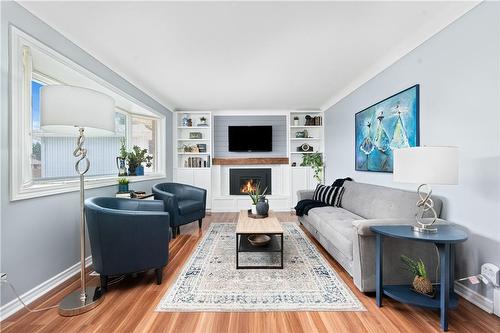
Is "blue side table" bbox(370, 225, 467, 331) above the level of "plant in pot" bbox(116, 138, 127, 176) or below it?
below

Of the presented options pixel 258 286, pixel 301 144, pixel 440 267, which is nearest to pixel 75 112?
pixel 258 286

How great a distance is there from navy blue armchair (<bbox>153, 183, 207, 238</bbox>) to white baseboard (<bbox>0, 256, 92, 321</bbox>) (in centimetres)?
127

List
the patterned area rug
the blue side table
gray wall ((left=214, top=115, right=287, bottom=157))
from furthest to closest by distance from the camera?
1. gray wall ((left=214, top=115, right=287, bottom=157))
2. the patterned area rug
3. the blue side table

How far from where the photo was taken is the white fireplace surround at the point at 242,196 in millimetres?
5461

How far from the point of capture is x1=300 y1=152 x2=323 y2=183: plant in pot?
5320mm

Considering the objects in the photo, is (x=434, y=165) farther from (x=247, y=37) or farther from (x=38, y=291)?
(x=38, y=291)

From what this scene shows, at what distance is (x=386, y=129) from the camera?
2.94 m

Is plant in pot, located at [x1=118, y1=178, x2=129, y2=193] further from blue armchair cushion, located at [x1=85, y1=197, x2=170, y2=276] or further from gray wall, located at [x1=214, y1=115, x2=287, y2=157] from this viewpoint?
gray wall, located at [x1=214, y1=115, x2=287, y2=157]

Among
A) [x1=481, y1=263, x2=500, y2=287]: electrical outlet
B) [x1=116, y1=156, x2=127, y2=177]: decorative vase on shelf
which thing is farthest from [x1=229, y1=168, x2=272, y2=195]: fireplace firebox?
[x1=481, y1=263, x2=500, y2=287]: electrical outlet

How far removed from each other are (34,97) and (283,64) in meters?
2.80

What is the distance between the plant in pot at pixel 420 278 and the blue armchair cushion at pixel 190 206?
9.49ft

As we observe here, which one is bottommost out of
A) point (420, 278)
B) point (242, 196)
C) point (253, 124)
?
point (420, 278)

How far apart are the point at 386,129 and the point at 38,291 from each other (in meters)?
4.02

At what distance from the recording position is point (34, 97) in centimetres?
232
